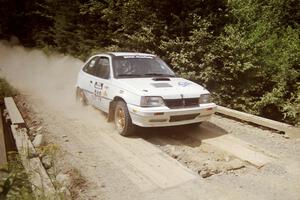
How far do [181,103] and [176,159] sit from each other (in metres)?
1.19

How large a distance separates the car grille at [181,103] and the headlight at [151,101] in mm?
116

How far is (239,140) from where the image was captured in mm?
7207

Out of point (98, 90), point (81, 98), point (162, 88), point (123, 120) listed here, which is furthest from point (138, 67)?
point (81, 98)

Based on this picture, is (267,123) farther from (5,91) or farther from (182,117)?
(5,91)

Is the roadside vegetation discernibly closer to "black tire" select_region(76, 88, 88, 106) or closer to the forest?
"black tire" select_region(76, 88, 88, 106)

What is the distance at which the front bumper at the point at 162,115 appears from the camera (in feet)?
21.8

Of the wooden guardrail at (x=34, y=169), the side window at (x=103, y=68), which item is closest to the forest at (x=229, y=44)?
the side window at (x=103, y=68)

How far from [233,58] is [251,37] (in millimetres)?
1300

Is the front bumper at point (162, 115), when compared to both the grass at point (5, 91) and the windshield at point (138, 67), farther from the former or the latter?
the grass at point (5, 91)

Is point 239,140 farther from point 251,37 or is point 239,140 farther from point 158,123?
point 251,37

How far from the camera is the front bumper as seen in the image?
663 cm

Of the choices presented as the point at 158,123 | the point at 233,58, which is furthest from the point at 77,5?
the point at 158,123

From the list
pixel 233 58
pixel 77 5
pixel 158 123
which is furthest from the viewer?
pixel 77 5

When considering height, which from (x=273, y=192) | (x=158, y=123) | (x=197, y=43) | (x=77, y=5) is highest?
(x=77, y=5)
